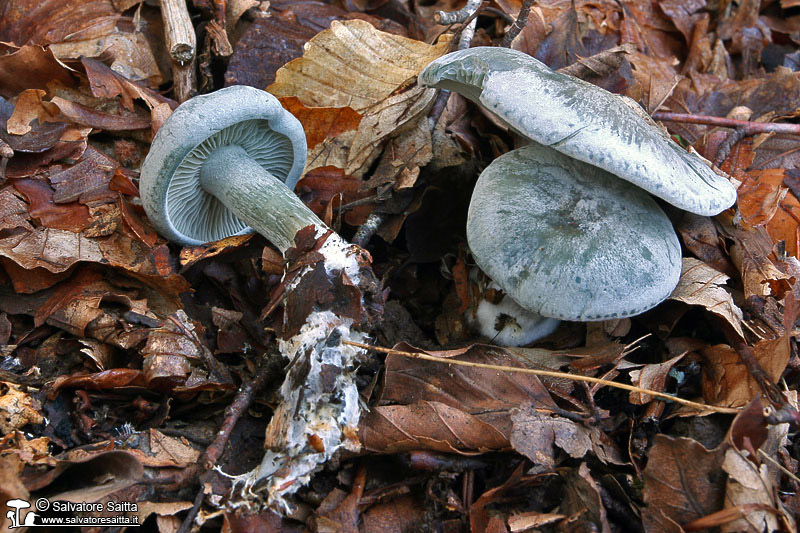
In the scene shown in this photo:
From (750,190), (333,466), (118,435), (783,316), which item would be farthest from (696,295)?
(118,435)

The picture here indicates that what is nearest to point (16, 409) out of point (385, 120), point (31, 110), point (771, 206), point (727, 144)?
point (31, 110)

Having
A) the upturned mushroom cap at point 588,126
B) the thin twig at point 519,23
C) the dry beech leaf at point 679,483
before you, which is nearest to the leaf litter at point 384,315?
the dry beech leaf at point 679,483

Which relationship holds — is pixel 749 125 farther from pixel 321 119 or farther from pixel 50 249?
pixel 50 249

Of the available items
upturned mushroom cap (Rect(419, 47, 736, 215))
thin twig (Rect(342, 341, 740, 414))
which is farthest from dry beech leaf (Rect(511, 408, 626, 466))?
upturned mushroom cap (Rect(419, 47, 736, 215))

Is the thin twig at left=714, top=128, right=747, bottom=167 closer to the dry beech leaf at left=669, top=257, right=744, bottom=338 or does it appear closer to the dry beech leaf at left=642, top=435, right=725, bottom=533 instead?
the dry beech leaf at left=669, top=257, right=744, bottom=338

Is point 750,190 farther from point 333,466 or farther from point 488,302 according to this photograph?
point 333,466
